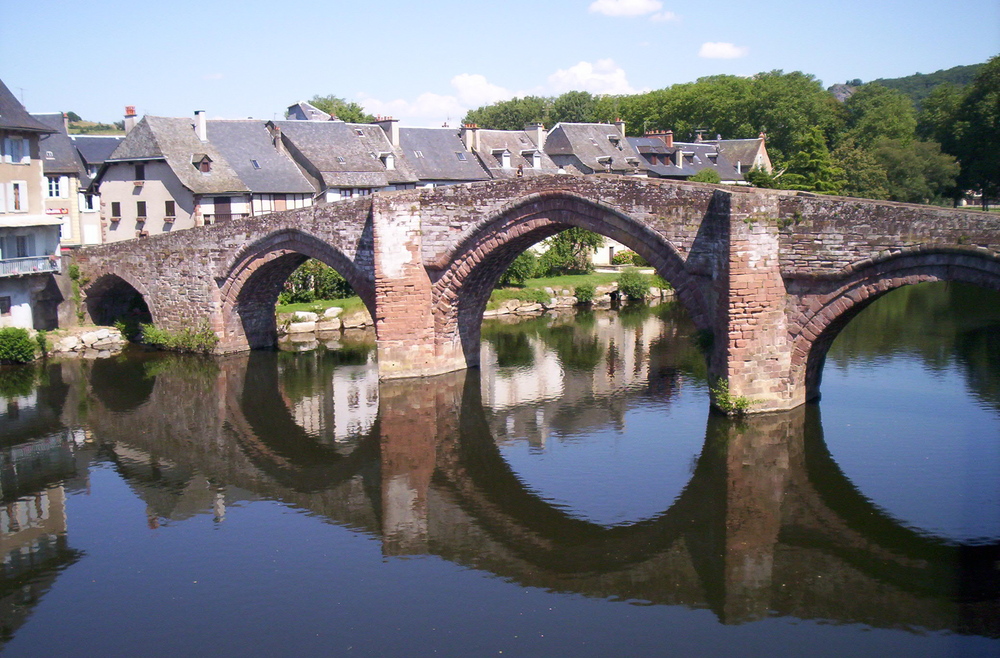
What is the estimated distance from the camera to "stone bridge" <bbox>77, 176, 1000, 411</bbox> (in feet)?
55.1

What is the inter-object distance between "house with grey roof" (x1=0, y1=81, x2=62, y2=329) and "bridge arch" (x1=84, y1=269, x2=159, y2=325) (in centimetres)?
145

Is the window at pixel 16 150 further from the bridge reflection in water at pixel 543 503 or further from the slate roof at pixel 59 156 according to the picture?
the slate roof at pixel 59 156

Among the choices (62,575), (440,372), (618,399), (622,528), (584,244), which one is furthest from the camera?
(584,244)

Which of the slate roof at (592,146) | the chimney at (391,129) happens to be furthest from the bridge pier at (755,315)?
the slate roof at (592,146)

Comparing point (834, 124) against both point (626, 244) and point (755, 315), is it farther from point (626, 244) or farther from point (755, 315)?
point (755, 315)

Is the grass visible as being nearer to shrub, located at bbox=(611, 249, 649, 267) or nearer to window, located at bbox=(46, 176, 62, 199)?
window, located at bbox=(46, 176, 62, 199)

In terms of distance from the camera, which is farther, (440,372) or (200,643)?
(440,372)

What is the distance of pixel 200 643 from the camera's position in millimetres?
11094

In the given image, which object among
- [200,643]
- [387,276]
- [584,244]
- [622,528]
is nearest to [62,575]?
[200,643]

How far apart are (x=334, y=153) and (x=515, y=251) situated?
2034cm

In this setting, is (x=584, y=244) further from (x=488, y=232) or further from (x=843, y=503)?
(x=843, y=503)

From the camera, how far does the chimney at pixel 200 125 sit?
1448 inches

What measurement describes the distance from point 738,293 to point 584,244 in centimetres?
2344

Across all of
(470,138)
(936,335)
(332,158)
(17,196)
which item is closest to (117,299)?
(17,196)
